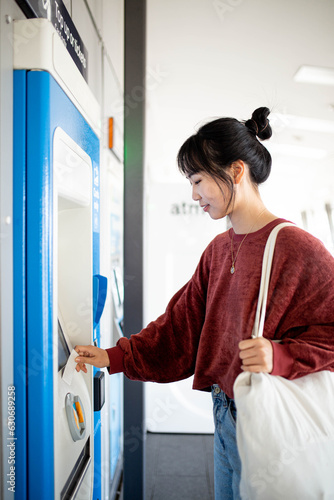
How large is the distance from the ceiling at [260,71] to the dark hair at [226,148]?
0.21 m

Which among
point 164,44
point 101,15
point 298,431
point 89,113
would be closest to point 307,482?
point 298,431

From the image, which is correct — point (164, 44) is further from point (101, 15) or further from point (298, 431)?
point (298, 431)

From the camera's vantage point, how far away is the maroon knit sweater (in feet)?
2.95

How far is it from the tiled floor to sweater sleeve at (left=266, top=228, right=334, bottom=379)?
82.9 inches

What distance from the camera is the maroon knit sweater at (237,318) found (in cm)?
90

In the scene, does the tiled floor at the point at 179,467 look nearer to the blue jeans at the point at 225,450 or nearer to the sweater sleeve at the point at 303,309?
the blue jeans at the point at 225,450

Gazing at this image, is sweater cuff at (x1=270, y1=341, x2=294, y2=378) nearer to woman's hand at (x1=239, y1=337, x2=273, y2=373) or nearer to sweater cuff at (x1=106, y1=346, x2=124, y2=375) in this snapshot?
woman's hand at (x1=239, y1=337, x2=273, y2=373)

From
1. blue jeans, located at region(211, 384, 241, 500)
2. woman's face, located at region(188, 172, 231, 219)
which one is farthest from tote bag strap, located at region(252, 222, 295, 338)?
blue jeans, located at region(211, 384, 241, 500)

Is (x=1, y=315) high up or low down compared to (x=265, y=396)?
up

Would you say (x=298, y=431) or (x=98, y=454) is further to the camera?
(x=98, y=454)

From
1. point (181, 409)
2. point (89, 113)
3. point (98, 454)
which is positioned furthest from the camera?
point (181, 409)

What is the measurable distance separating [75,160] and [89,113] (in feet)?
0.69

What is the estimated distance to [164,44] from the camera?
2.17 m

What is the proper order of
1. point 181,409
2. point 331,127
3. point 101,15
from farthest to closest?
point 181,409
point 331,127
point 101,15
